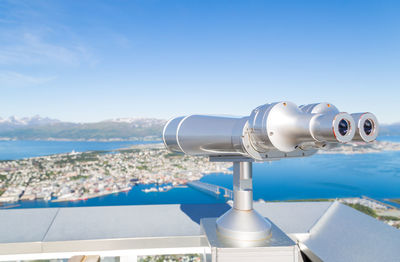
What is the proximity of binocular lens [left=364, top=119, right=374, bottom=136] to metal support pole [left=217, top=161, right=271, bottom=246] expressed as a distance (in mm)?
406

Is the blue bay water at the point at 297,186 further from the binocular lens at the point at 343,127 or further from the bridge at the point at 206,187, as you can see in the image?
the binocular lens at the point at 343,127

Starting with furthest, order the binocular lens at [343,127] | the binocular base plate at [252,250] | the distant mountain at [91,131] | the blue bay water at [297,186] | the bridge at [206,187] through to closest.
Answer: the distant mountain at [91,131] < the blue bay water at [297,186] < the bridge at [206,187] < the binocular base plate at [252,250] < the binocular lens at [343,127]

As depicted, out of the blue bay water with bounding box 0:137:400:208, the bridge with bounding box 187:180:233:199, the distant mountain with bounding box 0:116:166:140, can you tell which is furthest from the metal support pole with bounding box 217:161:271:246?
the distant mountain with bounding box 0:116:166:140

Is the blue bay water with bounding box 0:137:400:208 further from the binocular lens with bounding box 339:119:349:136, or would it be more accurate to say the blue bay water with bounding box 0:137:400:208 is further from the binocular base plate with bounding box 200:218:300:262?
the binocular lens with bounding box 339:119:349:136

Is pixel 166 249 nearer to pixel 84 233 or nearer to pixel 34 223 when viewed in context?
pixel 84 233

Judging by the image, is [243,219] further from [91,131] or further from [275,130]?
[91,131]

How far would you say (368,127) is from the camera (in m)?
0.68

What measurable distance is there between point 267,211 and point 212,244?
3.75ft

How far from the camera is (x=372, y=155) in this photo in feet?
103

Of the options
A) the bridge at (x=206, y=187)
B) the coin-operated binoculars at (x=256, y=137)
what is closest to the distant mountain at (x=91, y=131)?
the bridge at (x=206, y=187)

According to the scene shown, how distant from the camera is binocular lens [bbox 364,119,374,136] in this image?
0.68 m

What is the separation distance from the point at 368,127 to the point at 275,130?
0.22 meters

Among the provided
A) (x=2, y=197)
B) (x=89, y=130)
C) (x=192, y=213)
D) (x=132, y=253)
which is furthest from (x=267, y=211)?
(x=89, y=130)

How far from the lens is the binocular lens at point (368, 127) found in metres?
0.68
